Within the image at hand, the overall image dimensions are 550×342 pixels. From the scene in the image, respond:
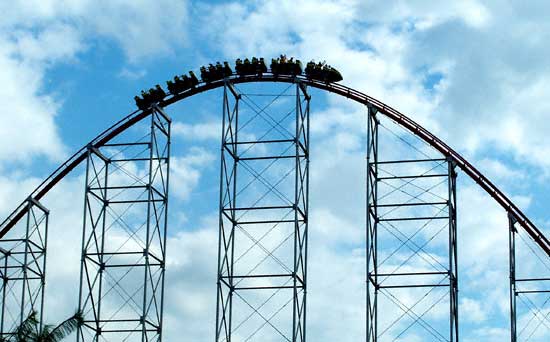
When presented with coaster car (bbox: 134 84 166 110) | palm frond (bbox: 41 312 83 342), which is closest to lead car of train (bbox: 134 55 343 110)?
coaster car (bbox: 134 84 166 110)

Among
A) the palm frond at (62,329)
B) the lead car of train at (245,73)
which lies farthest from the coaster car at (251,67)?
the palm frond at (62,329)

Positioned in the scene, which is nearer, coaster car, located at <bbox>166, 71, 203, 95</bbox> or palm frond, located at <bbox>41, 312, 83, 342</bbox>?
palm frond, located at <bbox>41, 312, 83, 342</bbox>

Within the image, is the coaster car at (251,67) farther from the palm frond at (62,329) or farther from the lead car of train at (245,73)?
the palm frond at (62,329)

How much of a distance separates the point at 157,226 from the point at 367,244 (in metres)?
6.61

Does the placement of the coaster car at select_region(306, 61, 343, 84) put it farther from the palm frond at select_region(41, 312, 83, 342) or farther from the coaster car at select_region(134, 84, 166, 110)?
the palm frond at select_region(41, 312, 83, 342)

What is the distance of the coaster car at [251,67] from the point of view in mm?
37656

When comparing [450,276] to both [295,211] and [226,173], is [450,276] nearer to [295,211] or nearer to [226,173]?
[295,211]

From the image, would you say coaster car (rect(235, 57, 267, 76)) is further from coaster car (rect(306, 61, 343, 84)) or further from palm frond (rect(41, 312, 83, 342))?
→ palm frond (rect(41, 312, 83, 342))

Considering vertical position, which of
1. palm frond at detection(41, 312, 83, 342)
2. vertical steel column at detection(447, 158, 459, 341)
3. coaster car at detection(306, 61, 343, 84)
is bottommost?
palm frond at detection(41, 312, 83, 342)

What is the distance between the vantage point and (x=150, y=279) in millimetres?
36312

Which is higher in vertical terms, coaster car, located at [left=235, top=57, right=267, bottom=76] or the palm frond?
coaster car, located at [left=235, top=57, right=267, bottom=76]

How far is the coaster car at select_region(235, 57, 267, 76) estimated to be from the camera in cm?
3766

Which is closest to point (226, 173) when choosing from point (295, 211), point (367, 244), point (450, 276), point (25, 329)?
point (295, 211)

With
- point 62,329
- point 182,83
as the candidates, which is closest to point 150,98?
point 182,83
